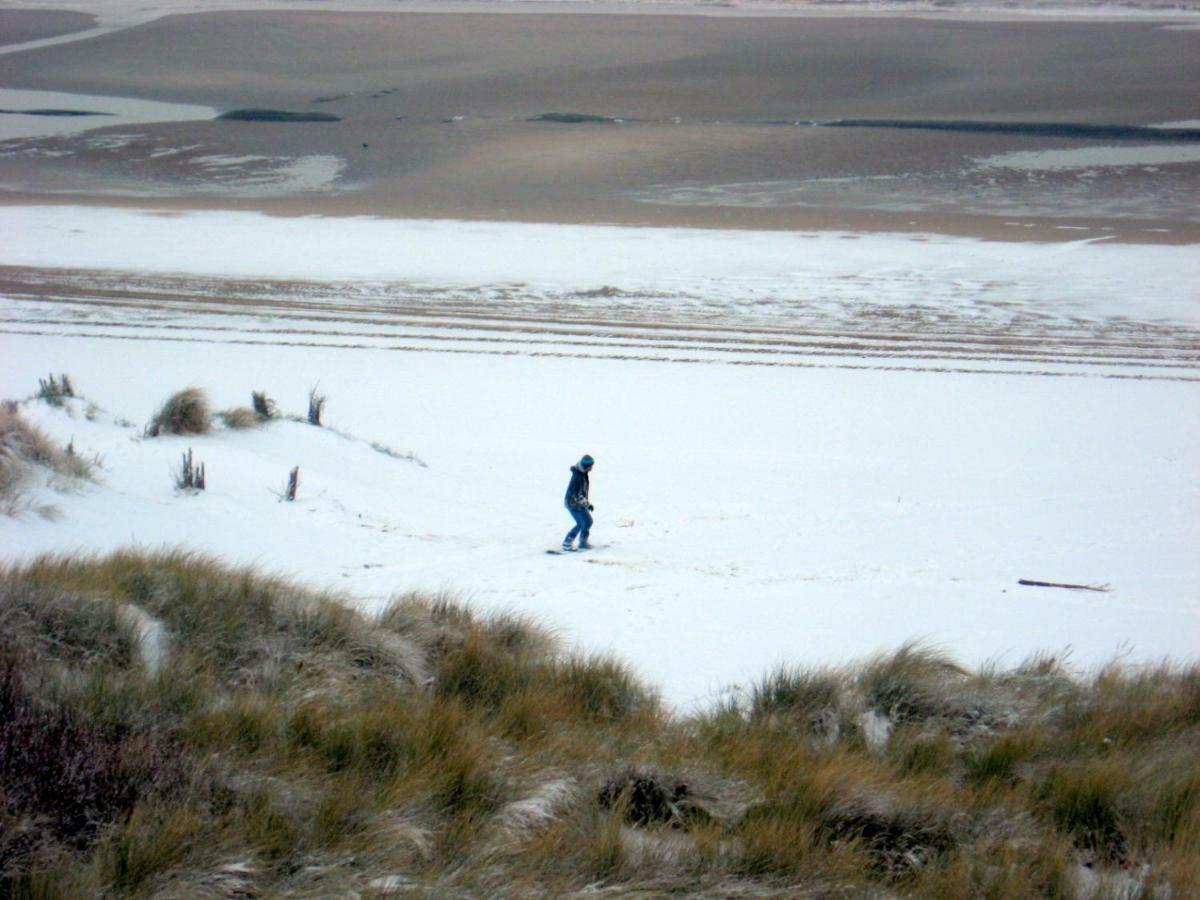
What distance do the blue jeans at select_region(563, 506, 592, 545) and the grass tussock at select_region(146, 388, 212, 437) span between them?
4369mm

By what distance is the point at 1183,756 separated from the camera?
5074mm

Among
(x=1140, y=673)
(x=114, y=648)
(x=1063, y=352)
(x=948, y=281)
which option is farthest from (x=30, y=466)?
(x=948, y=281)

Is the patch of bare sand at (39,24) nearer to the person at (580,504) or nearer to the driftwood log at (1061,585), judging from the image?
the person at (580,504)

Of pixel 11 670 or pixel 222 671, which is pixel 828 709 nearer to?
pixel 222 671

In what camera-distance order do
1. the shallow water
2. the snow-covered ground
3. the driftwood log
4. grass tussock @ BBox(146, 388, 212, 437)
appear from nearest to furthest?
the snow-covered ground, the driftwood log, grass tussock @ BBox(146, 388, 212, 437), the shallow water

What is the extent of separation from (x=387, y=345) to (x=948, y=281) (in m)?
11.0

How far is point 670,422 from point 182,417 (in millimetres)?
6139

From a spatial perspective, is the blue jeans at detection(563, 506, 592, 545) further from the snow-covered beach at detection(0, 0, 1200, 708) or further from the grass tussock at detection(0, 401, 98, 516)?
the grass tussock at detection(0, 401, 98, 516)

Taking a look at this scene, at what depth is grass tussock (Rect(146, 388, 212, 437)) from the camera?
41.3 ft

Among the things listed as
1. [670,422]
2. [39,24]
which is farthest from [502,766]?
[39,24]

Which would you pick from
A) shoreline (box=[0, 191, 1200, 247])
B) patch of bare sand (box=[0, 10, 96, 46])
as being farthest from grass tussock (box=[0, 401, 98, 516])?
patch of bare sand (box=[0, 10, 96, 46])

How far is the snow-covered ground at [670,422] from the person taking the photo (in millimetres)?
8953

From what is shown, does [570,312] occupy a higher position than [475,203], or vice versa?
[475,203]

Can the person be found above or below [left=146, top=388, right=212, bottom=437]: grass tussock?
below
